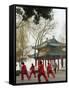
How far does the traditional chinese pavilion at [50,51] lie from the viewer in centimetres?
204

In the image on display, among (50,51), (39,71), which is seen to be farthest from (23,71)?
(50,51)

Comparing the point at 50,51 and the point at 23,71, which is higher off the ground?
the point at 50,51

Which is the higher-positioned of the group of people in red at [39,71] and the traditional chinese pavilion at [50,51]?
the traditional chinese pavilion at [50,51]

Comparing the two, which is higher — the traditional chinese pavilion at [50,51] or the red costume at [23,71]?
the traditional chinese pavilion at [50,51]

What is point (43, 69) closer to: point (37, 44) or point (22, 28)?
point (37, 44)

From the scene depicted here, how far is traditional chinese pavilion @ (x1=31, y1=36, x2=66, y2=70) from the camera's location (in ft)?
6.69

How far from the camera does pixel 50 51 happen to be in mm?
2064

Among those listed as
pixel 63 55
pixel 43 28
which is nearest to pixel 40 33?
pixel 43 28

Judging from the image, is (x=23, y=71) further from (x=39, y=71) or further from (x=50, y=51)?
(x=50, y=51)

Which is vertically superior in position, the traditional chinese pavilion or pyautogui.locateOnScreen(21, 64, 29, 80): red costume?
the traditional chinese pavilion

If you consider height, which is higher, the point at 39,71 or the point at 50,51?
the point at 50,51

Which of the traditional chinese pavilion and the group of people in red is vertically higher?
the traditional chinese pavilion
